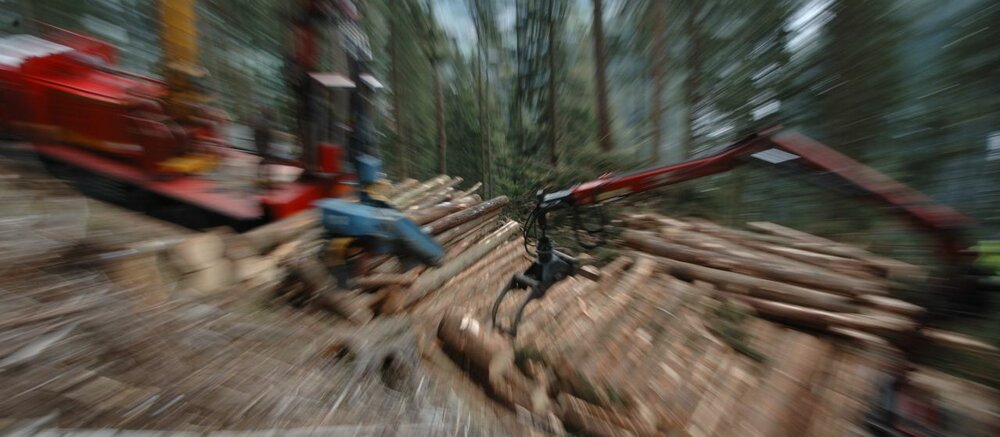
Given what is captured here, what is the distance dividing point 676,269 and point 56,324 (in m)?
4.82

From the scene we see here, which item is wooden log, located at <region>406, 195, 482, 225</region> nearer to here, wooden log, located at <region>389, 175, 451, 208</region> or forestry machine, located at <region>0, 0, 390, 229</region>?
forestry machine, located at <region>0, 0, 390, 229</region>

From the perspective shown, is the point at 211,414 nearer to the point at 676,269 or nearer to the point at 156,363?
the point at 156,363

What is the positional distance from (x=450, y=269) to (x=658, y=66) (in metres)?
10.0

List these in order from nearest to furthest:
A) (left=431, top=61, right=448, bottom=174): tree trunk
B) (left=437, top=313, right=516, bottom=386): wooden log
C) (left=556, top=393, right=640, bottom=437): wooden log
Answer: (left=556, top=393, right=640, bottom=437): wooden log, (left=437, top=313, right=516, bottom=386): wooden log, (left=431, top=61, right=448, bottom=174): tree trunk

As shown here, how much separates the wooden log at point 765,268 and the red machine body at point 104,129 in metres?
4.47

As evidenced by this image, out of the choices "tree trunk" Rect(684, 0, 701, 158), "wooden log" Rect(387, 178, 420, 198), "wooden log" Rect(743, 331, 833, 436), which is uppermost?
"tree trunk" Rect(684, 0, 701, 158)

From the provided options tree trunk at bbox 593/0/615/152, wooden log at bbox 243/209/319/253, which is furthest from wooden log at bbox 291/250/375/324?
tree trunk at bbox 593/0/615/152

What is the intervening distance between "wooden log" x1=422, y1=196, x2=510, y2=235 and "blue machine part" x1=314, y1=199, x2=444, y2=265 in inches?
41.8

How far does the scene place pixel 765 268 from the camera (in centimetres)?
383

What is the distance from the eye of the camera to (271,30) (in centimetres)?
1155

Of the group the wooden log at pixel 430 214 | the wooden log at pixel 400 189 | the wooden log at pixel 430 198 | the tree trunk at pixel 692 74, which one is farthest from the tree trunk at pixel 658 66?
the wooden log at pixel 430 214

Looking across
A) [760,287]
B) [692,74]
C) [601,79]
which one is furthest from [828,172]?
[692,74]

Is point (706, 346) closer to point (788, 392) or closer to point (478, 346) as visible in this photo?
point (788, 392)

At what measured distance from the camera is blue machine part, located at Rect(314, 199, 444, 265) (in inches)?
127
